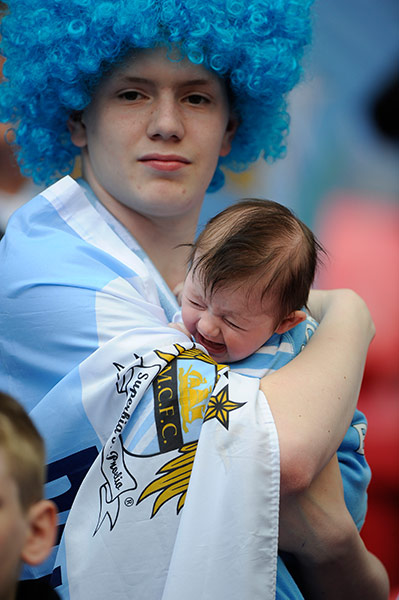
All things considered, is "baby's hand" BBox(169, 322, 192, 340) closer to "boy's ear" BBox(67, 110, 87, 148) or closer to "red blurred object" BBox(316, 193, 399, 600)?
"boy's ear" BBox(67, 110, 87, 148)

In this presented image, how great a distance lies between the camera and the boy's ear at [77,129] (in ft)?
7.88

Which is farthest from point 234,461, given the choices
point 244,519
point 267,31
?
point 267,31

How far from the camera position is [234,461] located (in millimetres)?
1548

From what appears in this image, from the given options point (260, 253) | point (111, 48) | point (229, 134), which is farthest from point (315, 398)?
point (229, 134)

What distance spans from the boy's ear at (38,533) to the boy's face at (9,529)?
14 mm

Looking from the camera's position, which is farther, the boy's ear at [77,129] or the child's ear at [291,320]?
the boy's ear at [77,129]

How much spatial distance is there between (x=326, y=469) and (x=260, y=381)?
0.96 feet

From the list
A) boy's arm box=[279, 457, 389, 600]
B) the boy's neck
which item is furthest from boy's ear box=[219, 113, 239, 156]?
boy's arm box=[279, 457, 389, 600]

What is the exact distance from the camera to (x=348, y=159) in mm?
4090

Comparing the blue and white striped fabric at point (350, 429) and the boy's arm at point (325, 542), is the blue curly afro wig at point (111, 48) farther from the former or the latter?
the boy's arm at point (325, 542)

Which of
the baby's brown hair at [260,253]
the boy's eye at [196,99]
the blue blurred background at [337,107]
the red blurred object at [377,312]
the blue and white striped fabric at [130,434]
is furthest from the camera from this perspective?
the blue blurred background at [337,107]

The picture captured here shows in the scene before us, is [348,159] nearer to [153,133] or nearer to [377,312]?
[377,312]

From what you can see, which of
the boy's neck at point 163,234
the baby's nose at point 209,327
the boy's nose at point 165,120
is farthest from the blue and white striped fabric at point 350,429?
the boy's nose at point 165,120

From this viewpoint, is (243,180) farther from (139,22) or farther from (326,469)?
(326,469)
